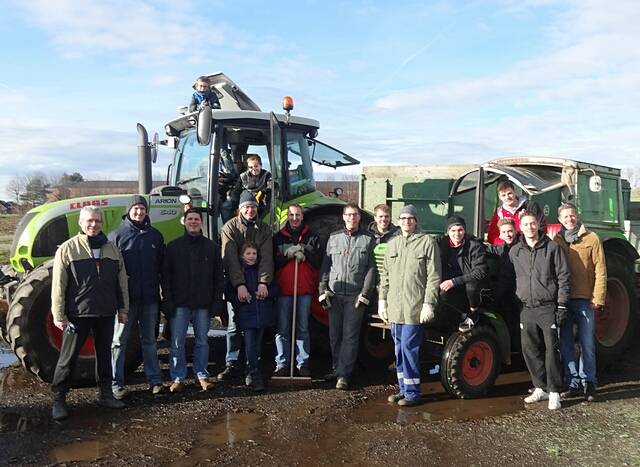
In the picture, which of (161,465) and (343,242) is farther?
(343,242)

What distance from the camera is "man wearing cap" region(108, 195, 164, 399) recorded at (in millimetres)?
5426

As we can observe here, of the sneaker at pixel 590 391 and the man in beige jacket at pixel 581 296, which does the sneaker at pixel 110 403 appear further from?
the sneaker at pixel 590 391

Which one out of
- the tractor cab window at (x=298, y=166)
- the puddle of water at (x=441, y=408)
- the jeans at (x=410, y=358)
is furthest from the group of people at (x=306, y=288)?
the tractor cab window at (x=298, y=166)

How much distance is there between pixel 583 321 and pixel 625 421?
0.95m

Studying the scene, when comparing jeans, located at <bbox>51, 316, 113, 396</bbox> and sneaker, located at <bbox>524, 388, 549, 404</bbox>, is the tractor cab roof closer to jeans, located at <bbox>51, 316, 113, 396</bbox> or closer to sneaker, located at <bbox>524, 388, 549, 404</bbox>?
jeans, located at <bbox>51, 316, 113, 396</bbox>

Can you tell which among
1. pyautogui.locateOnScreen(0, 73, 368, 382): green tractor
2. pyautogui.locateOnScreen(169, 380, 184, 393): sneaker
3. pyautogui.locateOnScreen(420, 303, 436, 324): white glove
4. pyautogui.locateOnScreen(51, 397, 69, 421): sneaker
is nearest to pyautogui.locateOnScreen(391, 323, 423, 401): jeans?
pyautogui.locateOnScreen(420, 303, 436, 324): white glove

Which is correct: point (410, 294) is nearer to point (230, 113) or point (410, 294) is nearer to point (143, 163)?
point (230, 113)

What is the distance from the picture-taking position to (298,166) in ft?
23.8

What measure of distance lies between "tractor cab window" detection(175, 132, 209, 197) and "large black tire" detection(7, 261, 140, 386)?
194 centimetres

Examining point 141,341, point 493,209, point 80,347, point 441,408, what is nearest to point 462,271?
point 441,408

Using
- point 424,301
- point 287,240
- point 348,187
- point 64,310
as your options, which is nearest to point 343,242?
point 287,240

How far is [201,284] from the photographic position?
563 cm

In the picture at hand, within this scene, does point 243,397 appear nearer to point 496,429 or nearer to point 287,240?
point 287,240

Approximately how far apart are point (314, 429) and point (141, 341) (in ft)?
6.20
